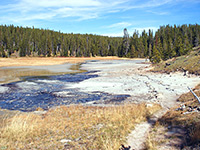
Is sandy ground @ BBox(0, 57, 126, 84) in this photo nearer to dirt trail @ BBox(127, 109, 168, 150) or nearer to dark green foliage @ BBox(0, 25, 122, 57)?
dirt trail @ BBox(127, 109, 168, 150)

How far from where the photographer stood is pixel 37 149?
8172mm

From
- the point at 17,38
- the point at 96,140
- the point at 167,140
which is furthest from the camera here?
the point at 17,38

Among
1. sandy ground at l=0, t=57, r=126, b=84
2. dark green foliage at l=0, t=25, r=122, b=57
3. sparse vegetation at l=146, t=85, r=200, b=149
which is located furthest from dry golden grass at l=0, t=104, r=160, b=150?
dark green foliage at l=0, t=25, r=122, b=57

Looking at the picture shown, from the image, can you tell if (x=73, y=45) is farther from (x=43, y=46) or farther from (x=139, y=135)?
(x=139, y=135)

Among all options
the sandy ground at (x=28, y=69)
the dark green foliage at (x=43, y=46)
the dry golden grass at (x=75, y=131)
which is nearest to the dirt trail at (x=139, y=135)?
the dry golden grass at (x=75, y=131)

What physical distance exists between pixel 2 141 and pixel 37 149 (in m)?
1.69

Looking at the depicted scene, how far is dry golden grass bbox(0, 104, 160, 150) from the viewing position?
8.49m

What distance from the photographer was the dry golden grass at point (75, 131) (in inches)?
334

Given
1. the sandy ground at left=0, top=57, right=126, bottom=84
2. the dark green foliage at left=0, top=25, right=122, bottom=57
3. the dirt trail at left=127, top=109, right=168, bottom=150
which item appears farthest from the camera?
the dark green foliage at left=0, top=25, right=122, bottom=57

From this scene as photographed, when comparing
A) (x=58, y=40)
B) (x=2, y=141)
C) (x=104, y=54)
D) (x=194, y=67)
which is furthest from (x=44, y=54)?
(x=2, y=141)

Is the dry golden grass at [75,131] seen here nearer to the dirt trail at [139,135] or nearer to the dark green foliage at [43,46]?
the dirt trail at [139,135]

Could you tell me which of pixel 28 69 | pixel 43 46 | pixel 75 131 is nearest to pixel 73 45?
pixel 43 46

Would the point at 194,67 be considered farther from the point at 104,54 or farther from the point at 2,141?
the point at 104,54

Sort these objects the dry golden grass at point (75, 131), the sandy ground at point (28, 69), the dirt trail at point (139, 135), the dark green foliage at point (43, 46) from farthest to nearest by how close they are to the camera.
Answer: the dark green foliage at point (43, 46), the sandy ground at point (28, 69), the dry golden grass at point (75, 131), the dirt trail at point (139, 135)
